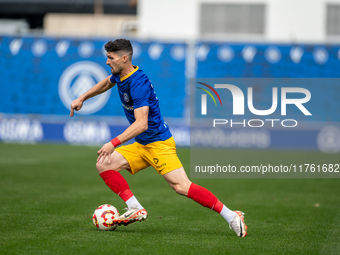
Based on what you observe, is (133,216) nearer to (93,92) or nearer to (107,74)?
(93,92)

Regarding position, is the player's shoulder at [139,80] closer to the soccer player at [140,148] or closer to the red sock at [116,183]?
the soccer player at [140,148]

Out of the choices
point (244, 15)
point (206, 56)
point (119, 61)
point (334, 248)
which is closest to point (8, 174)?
point (119, 61)

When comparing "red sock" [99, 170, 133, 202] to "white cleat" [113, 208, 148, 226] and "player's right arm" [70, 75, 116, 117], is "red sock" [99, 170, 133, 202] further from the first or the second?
"player's right arm" [70, 75, 116, 117]

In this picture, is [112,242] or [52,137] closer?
[112,242]

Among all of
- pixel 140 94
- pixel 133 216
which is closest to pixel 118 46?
pixel 140 94

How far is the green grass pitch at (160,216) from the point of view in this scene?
15.8 feet

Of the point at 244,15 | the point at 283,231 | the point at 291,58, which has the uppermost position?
the point at 244,15

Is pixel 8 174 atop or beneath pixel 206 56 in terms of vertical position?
beneath

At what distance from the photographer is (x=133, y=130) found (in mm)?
5023

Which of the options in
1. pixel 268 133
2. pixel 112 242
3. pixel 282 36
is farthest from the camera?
pixel 282 36

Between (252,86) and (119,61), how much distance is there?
40.3 feet

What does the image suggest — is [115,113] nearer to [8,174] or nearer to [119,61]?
[8,174]

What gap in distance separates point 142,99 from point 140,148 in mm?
738

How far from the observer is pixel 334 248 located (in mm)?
4930
